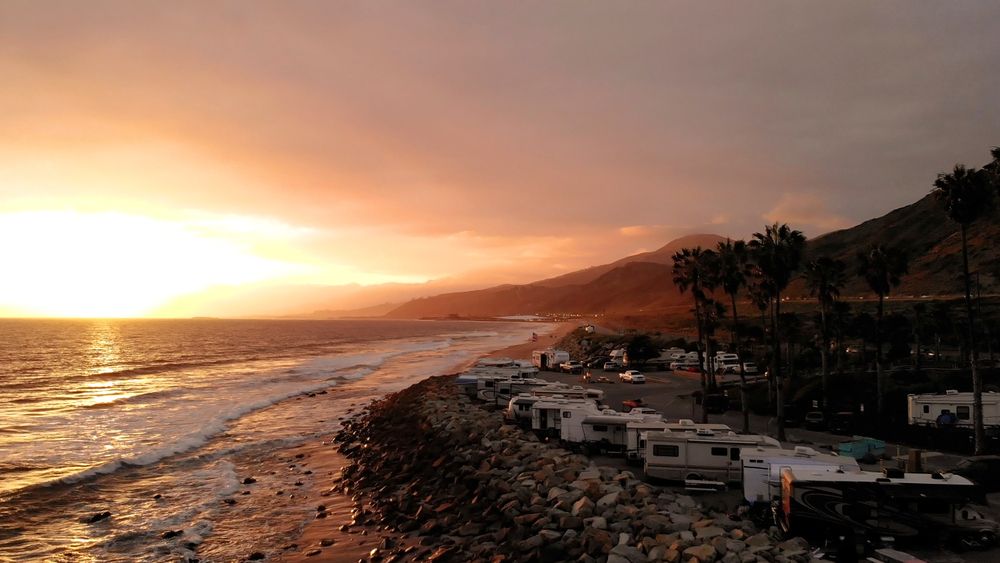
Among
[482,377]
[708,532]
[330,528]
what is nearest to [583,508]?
[708,532]

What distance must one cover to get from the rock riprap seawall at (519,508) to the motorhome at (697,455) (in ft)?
7.06

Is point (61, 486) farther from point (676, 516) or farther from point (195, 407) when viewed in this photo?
point (676, 516)

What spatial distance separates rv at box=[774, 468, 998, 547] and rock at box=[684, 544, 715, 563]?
4419 mm

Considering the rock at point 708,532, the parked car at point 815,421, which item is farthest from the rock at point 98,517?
the parked car at point 815,421

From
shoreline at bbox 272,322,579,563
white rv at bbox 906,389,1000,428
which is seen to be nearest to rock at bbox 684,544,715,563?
shoreline at bbox 272,322,579,563

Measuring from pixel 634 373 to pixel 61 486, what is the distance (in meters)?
45.5

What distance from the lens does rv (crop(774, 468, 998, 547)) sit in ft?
55.9

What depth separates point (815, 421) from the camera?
3606 cm

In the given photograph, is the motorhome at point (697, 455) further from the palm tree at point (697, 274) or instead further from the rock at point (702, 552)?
the palm tree at point (697, 274)

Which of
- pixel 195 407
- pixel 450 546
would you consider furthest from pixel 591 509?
pixel 195 407

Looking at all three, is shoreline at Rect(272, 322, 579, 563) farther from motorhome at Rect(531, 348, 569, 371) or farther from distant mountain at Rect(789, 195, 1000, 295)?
distant mountain at Rect(789, 195, 1000, 295)

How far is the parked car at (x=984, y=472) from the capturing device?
870 inches

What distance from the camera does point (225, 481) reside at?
2992cm

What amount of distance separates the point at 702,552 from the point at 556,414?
18842mm
